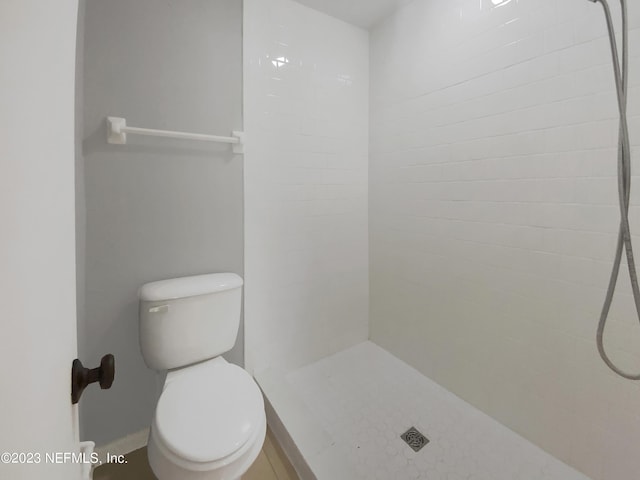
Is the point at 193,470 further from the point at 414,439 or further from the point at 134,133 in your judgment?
the point at 134,133

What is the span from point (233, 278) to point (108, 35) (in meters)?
1.17

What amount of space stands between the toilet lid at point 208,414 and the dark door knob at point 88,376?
51 centimetres

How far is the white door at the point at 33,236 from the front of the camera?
239 mm

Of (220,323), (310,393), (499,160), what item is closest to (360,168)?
(499,160)

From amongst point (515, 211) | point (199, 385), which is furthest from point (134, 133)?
point (515, 211)

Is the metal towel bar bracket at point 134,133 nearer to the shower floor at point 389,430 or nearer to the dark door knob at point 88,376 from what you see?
the dark door knob at point 88,376

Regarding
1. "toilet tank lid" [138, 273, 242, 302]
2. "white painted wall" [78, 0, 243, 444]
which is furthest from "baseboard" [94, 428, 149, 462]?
"toilet tank lid" [138, 273, 242, 302]

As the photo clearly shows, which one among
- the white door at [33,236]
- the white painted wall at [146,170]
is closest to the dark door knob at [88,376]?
the white door at [33,236]

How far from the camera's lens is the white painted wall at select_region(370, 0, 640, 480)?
1.07 metres

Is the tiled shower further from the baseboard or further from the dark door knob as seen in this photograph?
the dark door knob

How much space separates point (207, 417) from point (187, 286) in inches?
21.6

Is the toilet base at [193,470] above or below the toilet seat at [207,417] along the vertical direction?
below

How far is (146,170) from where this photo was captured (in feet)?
4.30

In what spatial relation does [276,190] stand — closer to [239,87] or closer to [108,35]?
[239,87]
